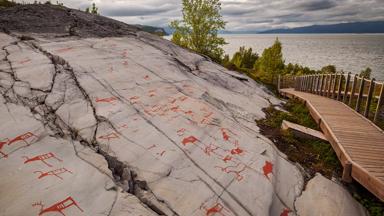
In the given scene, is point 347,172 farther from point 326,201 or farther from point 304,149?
point 304,149

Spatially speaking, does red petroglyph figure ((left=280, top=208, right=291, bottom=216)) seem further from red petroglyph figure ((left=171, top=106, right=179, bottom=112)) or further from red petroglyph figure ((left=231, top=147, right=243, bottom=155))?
red petroglyph figure ((left=171, top=106, right=179, bottom=112))

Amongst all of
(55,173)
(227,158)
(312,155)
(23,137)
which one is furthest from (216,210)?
(312,155)

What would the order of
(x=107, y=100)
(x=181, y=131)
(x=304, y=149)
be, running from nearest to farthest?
(x=181, y=131)
(x=107, y=100)
(x=304, y=149)

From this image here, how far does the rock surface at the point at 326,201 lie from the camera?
18.7 ft

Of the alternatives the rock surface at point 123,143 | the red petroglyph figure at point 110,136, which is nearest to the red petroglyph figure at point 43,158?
the rock surface at point 123,143

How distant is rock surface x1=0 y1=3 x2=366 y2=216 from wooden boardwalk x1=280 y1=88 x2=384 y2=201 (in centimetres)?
123

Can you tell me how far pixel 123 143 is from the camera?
19.5ft

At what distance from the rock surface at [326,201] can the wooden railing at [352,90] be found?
473cm

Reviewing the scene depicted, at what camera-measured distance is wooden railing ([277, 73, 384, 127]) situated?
34.0 feet

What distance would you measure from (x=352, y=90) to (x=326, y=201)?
765 centimetres

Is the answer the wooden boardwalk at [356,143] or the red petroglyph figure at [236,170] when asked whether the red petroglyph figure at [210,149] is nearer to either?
the red petroglyph figure at [236,170]

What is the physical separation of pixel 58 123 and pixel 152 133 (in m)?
1.99

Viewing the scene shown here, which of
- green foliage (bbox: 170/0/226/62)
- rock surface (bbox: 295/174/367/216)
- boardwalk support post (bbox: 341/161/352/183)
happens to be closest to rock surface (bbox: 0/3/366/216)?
rock surface (bbox: 295/174/367/216)

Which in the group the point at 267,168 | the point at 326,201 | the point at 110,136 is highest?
the point at 110,136
